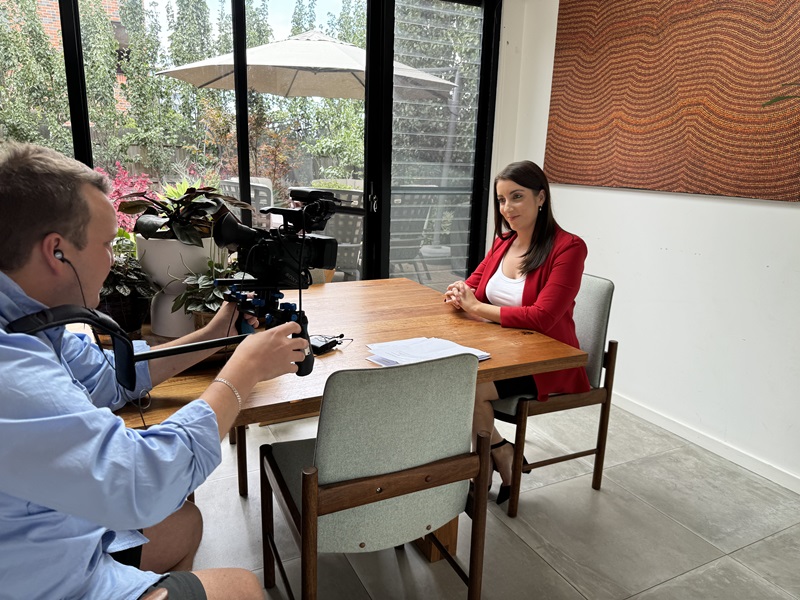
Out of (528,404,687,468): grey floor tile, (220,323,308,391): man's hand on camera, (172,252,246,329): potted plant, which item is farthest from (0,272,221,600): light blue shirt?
(528,404,687,468): grey floor tile

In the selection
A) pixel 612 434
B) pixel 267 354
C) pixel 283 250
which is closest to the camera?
pixel 267 354

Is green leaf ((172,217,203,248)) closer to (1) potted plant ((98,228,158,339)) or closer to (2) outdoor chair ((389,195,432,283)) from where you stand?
(1) potted plant ((98,228,158,339))

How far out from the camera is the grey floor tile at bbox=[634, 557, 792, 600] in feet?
5.65

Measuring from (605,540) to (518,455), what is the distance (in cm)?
41

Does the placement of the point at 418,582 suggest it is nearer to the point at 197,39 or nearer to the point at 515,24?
the point at 197,39

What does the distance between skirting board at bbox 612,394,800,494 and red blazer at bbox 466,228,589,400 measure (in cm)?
97

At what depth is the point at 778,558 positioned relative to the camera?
1.92 meters

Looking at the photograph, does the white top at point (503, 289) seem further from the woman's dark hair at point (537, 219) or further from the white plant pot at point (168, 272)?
the white plant pot at point (168, 272)

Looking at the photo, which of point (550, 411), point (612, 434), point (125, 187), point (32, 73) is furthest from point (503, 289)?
point (32, 73)

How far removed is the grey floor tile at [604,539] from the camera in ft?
5.88

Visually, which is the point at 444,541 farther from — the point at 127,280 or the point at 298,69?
the point at 298,69

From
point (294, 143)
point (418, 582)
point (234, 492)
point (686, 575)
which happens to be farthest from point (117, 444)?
point (294, 143)

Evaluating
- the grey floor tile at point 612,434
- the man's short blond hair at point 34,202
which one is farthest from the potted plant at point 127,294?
the grey floor tile at point 612,434

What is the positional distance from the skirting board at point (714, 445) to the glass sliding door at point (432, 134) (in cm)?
155
